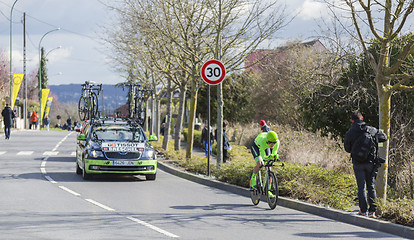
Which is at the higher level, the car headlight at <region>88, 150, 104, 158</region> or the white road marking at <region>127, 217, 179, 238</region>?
the car headlight at <region>88, 150, 104, 158</region>

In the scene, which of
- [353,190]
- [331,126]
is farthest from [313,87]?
[353,190]

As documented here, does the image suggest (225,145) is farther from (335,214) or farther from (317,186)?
(335,214)

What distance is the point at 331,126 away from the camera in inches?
656

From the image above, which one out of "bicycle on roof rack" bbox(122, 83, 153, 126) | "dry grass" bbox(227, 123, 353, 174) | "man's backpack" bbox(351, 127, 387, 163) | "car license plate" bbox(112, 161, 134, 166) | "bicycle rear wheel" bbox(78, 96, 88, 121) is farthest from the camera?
"bicycle on roof rack" bbox(122, 83, 153, 126)

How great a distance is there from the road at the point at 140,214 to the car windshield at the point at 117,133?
3.80ft

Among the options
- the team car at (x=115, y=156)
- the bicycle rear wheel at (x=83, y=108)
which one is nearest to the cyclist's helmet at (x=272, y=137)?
the team car at (x=115, y=156)

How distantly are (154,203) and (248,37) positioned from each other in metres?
9.26

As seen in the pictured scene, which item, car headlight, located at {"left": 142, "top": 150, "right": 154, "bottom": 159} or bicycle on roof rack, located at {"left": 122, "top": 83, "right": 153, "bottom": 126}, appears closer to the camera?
car headlight, located at {"left": 142, "top": 150, "right": 154, "bottom": 159}

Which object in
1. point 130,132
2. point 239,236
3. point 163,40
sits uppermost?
point 163,40

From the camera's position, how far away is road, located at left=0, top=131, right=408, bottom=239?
27.7ft

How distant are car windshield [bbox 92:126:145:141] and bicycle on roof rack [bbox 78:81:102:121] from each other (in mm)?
5547

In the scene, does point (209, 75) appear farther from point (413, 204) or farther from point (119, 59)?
point (119, 59)

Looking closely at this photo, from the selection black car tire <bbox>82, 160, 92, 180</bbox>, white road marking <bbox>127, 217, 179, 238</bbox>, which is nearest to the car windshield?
black car tire <bbox>82, 160, 92, 180</bbox>

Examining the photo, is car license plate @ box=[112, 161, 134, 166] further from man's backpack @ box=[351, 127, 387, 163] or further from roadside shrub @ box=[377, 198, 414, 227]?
roadside shrub @ box=[377, 198, 414, 227]
